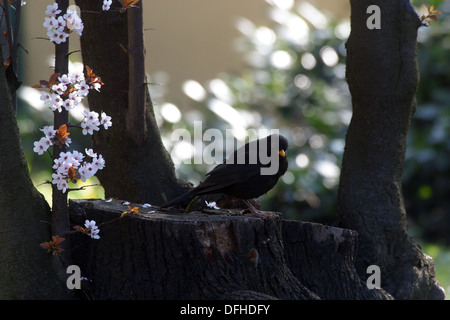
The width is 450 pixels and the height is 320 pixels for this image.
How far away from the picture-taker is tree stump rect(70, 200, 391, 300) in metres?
3.18

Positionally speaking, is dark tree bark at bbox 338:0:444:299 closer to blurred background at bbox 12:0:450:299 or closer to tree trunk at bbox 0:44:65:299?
blurred background at bbox 12:0:450:299

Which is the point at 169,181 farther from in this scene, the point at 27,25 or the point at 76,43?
the point at 27,25

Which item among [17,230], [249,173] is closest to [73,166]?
[17,230]

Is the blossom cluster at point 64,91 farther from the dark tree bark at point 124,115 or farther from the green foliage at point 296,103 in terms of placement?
the green foliage at point 296,103

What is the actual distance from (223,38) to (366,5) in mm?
A: 5377

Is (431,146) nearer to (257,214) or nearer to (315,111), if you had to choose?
(315,111)

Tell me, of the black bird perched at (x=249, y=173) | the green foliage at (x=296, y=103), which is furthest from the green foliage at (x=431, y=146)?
the black bird perched at (x=249, y=173)

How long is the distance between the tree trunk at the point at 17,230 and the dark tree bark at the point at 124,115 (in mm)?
848

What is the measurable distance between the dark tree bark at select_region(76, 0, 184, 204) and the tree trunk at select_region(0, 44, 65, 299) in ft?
2.78

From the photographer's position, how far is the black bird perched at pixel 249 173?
3629mm

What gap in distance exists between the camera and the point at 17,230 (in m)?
3.15

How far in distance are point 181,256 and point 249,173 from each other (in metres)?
0.72

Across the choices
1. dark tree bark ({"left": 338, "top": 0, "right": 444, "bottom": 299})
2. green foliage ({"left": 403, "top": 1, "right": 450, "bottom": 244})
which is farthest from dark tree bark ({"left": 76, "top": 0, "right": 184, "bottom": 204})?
green foliage ({"left": 403, "top": 1, "right": 450, "bottom": 244})

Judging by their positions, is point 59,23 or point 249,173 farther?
point 249,173
